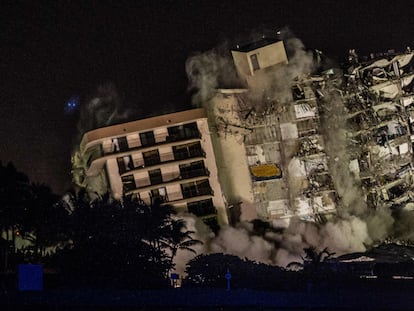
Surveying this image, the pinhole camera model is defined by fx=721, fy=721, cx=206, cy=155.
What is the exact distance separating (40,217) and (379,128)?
38.8 meters

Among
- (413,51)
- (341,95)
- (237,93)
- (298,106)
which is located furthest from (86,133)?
(413,51)

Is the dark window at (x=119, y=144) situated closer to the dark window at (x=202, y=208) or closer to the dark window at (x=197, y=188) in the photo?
the dark window at (x=197, y=188)


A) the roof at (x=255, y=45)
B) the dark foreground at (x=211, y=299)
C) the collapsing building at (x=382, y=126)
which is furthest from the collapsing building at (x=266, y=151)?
the dark foreground at (x=211, y=299)

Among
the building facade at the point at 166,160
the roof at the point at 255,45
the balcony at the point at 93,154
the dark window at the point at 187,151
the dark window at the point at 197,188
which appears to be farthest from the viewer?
the roof at the point at 255,45

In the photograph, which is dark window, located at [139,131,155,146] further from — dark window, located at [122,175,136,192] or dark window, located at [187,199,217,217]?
dark window, located at [187,199,217,217]

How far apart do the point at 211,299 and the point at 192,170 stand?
34.3 m

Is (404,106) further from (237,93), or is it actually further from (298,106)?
(237,93)

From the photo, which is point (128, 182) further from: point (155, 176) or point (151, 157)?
point (151, 157)

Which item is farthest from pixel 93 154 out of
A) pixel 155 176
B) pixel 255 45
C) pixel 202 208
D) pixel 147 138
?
pixel 255 45

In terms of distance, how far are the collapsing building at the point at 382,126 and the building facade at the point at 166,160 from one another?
15531mm

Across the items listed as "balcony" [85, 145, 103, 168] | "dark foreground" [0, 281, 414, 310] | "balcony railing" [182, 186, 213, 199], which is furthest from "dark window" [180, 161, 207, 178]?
"dark foreground" [0, 281, 414, 310]

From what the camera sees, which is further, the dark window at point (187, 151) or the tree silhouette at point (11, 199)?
the dark window at point (187, 151)

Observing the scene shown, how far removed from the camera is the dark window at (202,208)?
6750 cm

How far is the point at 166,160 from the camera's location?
6750 centimetres
